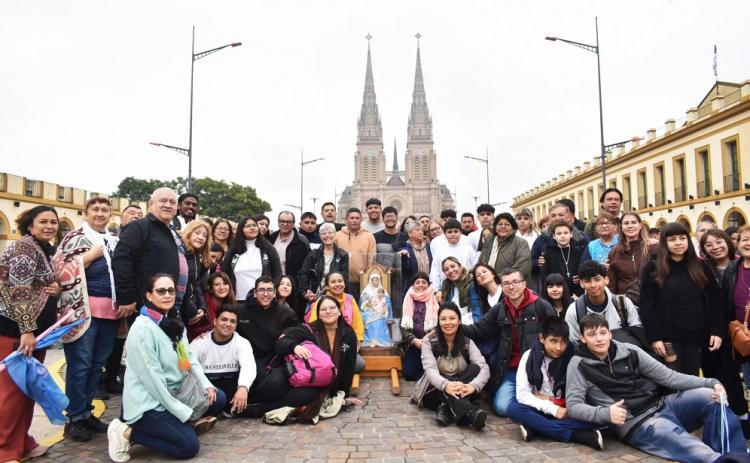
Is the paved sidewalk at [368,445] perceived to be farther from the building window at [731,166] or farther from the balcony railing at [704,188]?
the balcony railing at [704,188]

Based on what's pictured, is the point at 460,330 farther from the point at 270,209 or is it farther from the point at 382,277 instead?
the point at 270,209

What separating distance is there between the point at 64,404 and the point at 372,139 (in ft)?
302

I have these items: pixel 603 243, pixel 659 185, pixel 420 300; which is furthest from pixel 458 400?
pixel 659 185

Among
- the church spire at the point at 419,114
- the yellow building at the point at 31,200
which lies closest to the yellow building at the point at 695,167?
the yellow building at the point at 31,200

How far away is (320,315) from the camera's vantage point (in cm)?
537

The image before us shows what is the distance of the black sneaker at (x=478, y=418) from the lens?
4.43 m

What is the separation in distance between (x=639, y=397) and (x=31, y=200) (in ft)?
86.4

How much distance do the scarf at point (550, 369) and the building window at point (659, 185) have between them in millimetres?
27144

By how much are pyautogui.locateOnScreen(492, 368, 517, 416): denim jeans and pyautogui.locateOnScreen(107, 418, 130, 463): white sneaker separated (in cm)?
349

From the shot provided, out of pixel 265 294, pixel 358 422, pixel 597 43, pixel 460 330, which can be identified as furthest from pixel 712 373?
pixel 597 43

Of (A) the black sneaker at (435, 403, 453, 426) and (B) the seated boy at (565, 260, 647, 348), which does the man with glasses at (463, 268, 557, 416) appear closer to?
(B) the seated boy at (565, 260, 647, 348)

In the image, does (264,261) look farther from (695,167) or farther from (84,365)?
(695,167)

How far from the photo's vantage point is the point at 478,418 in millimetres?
4426

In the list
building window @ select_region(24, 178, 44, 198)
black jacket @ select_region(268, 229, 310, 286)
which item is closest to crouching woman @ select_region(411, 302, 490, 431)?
black jacket @ select_region(268, 229, 310, 286)
